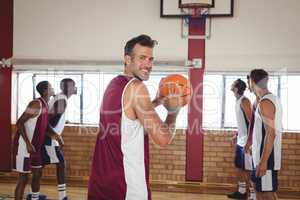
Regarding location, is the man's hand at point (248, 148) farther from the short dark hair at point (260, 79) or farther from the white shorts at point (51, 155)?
the white shorts at point (51, 155)

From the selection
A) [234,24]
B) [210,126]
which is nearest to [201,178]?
[210,126]

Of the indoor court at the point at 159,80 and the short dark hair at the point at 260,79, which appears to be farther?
the indoor court at the point at 159,80

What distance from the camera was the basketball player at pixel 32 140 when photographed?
373 cm

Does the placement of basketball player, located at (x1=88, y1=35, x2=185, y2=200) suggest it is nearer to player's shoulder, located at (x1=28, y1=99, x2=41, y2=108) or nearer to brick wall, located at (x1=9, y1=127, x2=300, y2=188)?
player's shoulder, located at (x1=28, y1=99, x2=41, y2=108)

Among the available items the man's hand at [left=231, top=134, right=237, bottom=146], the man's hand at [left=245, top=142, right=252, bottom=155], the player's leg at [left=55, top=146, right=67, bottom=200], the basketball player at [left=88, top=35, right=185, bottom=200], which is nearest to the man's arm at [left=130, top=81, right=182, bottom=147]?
the basketball player at [left=88, top=35, right=185, bottom=200]

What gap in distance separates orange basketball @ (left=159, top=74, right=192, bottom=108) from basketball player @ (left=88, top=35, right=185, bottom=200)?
9.5 inches

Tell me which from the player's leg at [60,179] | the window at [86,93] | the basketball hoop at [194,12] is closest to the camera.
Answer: the player's leg at [60,179]

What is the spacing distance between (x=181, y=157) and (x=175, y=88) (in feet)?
10.0

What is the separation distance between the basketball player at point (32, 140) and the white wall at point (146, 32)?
1495 mm

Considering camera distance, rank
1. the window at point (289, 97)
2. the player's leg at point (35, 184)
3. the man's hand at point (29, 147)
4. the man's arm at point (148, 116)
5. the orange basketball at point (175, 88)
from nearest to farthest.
→ the man's arm at point (148, 116)
the orange basketball at point (175, 88)
the man's hand at point (29, 147)
the player's leg at point (35, 184)
the window at point (289, 97)

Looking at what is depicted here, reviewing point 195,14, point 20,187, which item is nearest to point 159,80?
point 195,14

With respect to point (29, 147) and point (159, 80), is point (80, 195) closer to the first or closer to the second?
point (29, 147)

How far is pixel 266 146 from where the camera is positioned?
2.98m

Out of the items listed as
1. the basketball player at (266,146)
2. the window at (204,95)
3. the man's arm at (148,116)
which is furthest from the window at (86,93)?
the man's arm at (148,116)
